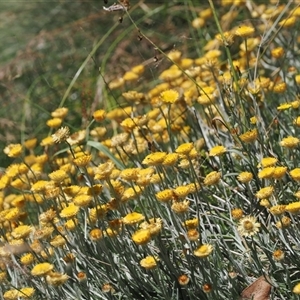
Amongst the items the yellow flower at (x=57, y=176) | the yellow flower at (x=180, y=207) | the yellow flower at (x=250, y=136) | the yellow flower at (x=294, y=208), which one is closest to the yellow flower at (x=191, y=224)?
the yellow flower at (x=180, y=207)

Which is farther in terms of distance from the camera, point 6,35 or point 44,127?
point 6,35

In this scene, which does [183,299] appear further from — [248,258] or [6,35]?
[6,35]

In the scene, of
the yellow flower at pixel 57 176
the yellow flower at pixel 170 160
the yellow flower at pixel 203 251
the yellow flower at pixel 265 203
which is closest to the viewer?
the yellow flower at pixel 203 251

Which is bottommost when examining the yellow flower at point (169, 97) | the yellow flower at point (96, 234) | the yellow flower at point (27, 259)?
the yellow flower at point (27, 259)

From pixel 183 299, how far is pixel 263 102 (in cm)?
112

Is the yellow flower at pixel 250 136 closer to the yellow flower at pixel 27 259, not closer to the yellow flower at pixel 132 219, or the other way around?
the yellow flower at pixel 132 219

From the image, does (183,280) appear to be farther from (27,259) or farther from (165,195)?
(27,259)

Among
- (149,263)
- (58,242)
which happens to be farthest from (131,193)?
(149,263)

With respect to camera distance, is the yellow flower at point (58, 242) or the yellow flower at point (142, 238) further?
the yellow flower at point (58, 242)

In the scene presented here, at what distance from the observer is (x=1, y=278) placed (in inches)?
103

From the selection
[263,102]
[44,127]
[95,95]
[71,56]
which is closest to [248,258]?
[263,102]

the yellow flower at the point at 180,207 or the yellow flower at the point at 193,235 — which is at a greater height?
the yellow flower at the point at 180,207

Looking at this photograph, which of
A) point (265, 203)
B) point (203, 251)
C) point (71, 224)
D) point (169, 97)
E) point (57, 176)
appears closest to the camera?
point (203, 251)

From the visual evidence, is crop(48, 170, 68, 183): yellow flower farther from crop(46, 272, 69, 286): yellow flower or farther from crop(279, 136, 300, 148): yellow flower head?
crop(279, 136, 300, 148): yellow flower head
